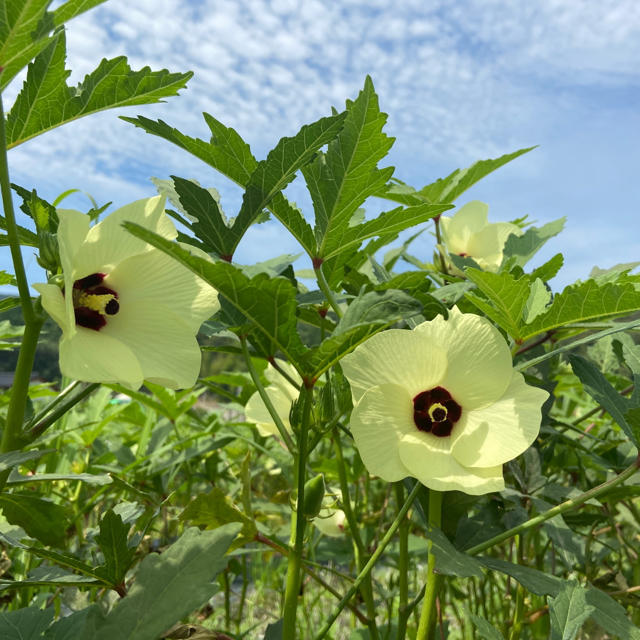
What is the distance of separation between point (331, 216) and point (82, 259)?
31 centimetres

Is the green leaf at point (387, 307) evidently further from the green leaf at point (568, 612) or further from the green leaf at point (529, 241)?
the green leaf at point (529, 241)

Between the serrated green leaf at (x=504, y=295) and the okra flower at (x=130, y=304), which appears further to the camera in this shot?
the serrated green leaf at (x=504, y=295)

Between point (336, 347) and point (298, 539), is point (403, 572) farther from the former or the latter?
point (336, 347)

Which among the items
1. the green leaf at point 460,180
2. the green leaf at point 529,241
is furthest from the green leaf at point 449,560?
the green leaf at point 460,180

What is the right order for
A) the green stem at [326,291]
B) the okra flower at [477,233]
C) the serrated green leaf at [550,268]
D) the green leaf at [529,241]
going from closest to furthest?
1. the green stem at [326,291]
2. the serrated green leaf at [550,268]
3. the green leaf at [529,241]
4. the okra flower at [477,233]

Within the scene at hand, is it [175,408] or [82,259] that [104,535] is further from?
[175,408]

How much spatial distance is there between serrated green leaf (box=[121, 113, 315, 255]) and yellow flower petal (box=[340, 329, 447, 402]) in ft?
0.64

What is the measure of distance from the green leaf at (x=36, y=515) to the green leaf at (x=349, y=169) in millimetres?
483

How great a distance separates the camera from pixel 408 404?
730 mm

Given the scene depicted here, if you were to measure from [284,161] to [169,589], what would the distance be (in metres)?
0.43

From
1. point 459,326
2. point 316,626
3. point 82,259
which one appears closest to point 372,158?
point 459,326

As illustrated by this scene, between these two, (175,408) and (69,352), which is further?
(175,408)

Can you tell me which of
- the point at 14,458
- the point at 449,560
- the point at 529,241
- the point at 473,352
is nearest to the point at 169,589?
the point at 14,458

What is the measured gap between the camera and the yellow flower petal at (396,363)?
0.68 metres
